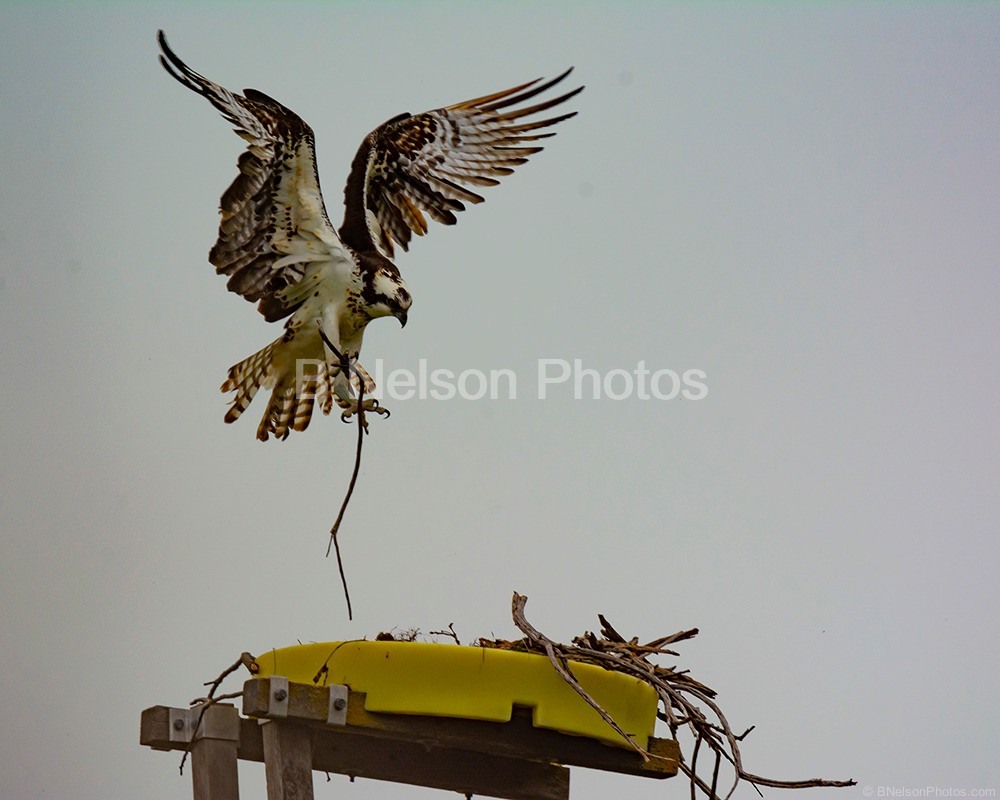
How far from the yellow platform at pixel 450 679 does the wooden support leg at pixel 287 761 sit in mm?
128

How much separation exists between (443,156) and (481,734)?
2931mm

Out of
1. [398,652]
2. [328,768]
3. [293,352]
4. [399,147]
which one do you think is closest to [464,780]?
[328,768]

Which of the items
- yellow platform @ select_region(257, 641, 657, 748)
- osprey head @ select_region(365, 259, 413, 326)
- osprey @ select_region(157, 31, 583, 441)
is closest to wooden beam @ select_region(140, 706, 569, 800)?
yellow platform @ select_region(257, 641, 657, 748)

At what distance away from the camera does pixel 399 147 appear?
5.50m

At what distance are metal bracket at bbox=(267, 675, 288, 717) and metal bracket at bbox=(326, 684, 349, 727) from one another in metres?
0.12

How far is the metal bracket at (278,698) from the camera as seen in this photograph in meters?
2.99

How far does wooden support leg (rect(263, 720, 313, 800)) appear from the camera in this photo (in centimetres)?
309

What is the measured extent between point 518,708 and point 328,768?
1.95ft

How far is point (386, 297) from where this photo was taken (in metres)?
4.55

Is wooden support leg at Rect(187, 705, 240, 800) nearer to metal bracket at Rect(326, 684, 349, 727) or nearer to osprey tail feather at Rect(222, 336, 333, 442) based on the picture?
metal bracket at Rect(326, 684, 349, 727)

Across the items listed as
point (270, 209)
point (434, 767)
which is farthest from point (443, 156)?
point (434, 767)

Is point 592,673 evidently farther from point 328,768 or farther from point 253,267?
point 253,267

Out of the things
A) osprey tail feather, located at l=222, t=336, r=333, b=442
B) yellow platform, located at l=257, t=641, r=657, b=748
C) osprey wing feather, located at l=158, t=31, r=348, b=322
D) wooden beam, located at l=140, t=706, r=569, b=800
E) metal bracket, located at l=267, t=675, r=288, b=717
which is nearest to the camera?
metal bracket, located at l=267, t=675, r=288, b=717

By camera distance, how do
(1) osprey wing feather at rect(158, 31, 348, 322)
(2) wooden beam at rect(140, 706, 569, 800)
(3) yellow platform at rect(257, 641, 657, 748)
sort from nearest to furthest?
(3) yellow platform at rect(257, 641, 657, 748)
(2) wooden beam at rect(140, 706, 569, 800)
(1) osprey wing feather at rect(158, 31, 348, 322)
